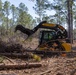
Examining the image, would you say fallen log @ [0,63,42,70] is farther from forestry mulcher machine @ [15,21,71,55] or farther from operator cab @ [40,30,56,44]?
operator cab @ [40,30,56,44]

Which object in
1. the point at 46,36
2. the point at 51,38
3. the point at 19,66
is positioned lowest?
the point at 19,66

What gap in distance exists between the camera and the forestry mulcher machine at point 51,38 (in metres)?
14.0

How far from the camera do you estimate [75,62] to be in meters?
10.2

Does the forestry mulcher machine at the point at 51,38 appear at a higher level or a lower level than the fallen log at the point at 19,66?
higher

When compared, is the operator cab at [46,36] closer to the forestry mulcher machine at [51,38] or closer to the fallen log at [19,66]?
the forestry mulcher machine at [51,38]

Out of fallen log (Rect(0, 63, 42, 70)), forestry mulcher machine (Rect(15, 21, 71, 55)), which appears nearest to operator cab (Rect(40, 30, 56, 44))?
forestry mulcher machine (Rect(15, 21, 71, 55))

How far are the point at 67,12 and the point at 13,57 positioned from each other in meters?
19.3

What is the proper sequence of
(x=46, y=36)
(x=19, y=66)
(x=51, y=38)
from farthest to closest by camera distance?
(x=46, y=36)
(x=51, y=38)
(x=19, y=66)

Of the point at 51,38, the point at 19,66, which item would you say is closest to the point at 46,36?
the point at 51,38

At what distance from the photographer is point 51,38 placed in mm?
14688

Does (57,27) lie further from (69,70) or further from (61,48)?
(69,70)

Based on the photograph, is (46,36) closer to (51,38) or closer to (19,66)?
(51,38)

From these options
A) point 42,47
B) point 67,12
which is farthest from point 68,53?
point 67,12

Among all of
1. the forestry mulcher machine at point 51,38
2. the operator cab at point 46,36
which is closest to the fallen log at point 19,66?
the forestry mulcher machine at point 51,38
